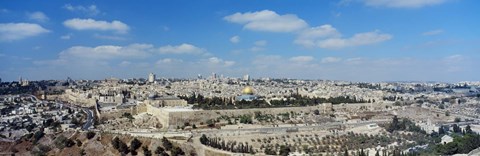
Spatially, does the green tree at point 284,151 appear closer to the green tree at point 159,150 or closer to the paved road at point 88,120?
the green tree at point 159,150

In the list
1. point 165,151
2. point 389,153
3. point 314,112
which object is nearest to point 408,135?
point 389,153

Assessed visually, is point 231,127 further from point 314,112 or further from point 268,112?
point 314,112

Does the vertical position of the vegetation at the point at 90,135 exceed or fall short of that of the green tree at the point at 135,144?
it exceeds it

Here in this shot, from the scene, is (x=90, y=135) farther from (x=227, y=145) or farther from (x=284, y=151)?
(x=284, y=151)

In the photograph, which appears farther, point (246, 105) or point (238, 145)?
point (246, 105)

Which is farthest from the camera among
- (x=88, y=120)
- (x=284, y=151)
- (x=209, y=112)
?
(x=88, y=120)

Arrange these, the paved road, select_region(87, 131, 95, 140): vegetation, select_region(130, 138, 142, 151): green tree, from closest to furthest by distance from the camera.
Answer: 1. select_region(130, 138, 142, 151): green tree
2. select_region(87, 131, 95, 140): vegetation
3. the paved road

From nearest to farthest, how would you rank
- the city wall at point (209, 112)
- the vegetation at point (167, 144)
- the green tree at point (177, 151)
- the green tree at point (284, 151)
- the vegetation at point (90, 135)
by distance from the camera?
1. the green tree at point (284, 151)
2. the green tree at point (177, 151)
3. the vegetation at point (167, 144)
4. the vegetation at point (90, 135)
5. the city wall at point (209, 112)

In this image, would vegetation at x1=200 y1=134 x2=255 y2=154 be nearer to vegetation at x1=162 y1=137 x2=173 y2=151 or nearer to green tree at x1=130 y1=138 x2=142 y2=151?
vegetation at x1=162 y1=137 x2=173 y2=151

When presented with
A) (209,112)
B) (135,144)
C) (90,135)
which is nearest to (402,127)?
(209,112)

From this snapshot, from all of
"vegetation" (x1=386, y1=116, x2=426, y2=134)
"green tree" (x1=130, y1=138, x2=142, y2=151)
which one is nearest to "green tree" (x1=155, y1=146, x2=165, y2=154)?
"green tree" (x1=130, y1=138, x2=142, y2=151)

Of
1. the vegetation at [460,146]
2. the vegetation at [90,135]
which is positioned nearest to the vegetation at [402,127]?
the vegetation at [460,146]
